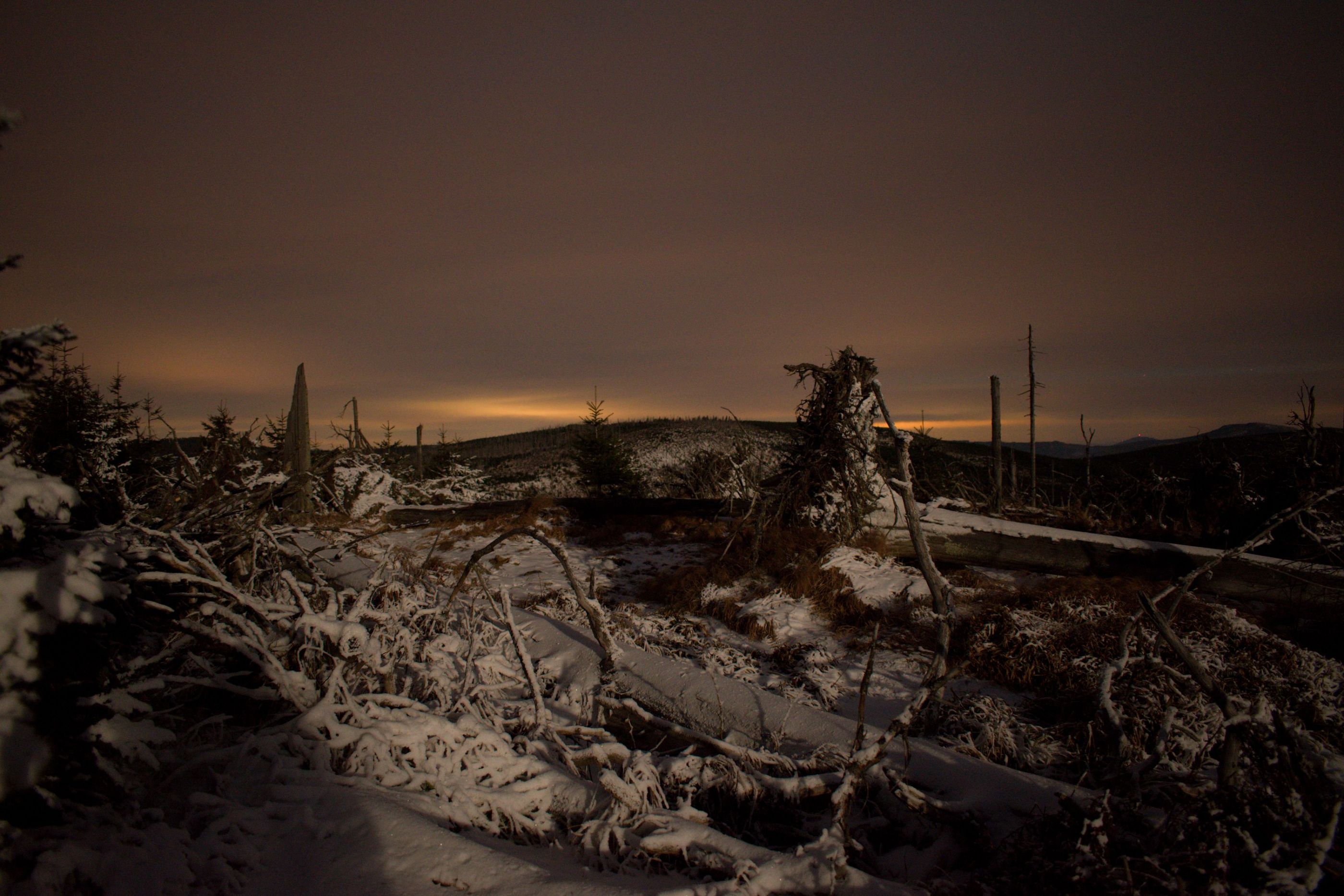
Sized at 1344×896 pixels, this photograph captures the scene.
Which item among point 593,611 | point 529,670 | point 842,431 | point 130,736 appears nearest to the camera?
point 130,736

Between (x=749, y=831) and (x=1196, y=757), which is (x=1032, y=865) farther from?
(x=1196, y=757)

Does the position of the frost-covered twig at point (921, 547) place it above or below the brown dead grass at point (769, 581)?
above

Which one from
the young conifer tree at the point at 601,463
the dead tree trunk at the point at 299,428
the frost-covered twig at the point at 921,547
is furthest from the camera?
the young conifer tree at the point at 601,463

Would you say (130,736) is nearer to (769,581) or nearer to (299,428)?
(769,581)

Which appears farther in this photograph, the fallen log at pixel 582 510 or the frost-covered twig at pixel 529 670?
the fallen log at pixel 582 510

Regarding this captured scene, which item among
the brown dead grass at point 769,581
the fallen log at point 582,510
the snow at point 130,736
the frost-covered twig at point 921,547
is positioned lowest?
the brown dead grass at point 769,581

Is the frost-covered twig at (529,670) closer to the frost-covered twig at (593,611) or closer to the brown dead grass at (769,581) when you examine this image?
the frost-covered twig at (593,611)

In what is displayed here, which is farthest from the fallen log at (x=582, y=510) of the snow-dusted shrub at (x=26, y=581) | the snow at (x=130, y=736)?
the snow-dusted shrub at (x=26, y=581)

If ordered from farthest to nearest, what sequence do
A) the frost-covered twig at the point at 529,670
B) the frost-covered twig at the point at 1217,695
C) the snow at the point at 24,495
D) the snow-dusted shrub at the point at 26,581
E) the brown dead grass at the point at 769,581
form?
the brown dead grass at the point at 769,581, the frost-covered twig at the point at 529,670, the frost-covered twig at the point at 1217,695, the snow at the point at 24,495, the snow-dusted shrub at the point at 26,581

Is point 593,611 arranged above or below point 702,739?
above

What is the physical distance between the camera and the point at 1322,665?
477cm

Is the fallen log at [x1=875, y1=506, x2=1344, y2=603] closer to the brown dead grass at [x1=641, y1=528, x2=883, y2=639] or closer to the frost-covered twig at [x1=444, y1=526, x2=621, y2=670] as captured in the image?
the brown dead grass at [x1=641, y1=528, x2=883, y2=639]

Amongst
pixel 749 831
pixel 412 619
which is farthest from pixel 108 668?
pixel 749 831

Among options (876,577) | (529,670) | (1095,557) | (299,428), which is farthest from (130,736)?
(299,428)
